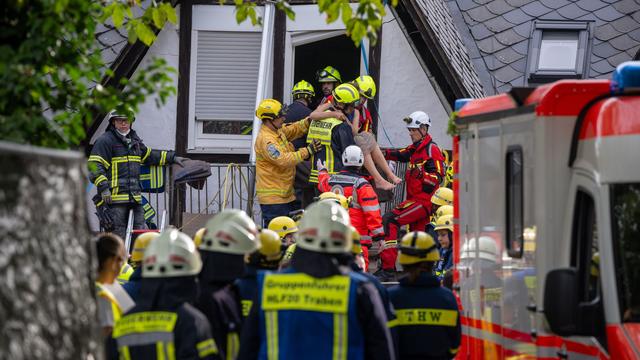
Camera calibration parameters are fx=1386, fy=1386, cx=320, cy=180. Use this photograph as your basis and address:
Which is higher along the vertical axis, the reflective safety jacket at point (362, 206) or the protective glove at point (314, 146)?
the protective glove at point (314, 146)

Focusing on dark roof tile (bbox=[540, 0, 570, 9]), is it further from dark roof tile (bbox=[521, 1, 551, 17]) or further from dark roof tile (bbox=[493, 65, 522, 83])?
dark roof tile (bbox=[493, 65, 522, 83])

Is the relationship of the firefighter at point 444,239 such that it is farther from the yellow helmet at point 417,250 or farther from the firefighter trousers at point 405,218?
the yellow helmet at point 417,250

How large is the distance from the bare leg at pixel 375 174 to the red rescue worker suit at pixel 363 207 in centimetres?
80

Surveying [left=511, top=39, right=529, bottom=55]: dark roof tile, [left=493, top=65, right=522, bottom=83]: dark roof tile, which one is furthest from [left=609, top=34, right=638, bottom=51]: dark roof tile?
[left=493, top=65, right=522, bottom=83]: dark roof tile

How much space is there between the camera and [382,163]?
54.1 feet

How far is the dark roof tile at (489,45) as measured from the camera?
2067 centimetres

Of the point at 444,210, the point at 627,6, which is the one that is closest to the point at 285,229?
the point at 444,210

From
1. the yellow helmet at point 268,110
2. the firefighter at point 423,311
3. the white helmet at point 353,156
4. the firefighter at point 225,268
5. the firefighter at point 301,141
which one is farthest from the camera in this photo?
the firefighter at point 301,141

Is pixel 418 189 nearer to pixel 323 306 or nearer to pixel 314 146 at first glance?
pixel 314 146

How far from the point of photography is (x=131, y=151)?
16.5 metres

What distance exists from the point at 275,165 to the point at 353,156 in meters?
1.48

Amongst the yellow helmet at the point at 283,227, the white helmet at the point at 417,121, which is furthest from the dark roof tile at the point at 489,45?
the yellow helmet at the point at 283,227

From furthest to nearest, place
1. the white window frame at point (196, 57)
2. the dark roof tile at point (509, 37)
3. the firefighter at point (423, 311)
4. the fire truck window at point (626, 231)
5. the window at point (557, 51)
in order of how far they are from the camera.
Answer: the dark roof tile at point (509, 37)
the window at point (557, 51)
the white window frame at point (196, 57)
the firefighter at point (423, 311)
the fire truck window at point (626, 231)

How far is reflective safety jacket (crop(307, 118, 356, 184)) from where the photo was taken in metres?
16.0
